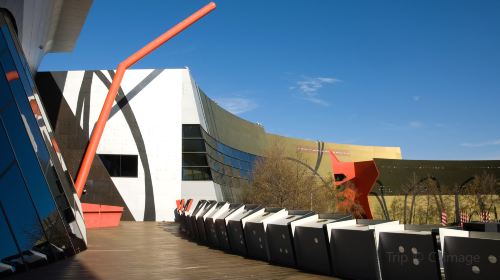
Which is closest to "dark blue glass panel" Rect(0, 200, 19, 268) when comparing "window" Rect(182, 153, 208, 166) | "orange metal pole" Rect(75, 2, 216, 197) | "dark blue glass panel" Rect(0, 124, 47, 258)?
"dark blue glass panel" Rect(0, 124, 47, 258)

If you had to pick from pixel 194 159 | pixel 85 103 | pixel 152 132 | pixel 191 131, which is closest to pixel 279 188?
pixel 194 159

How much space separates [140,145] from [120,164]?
2.02m

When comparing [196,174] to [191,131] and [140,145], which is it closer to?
[191,131]

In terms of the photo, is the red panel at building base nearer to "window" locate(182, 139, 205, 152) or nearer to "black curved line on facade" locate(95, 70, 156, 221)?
"black curved line on facade" locate(95, 70, 156, 221)

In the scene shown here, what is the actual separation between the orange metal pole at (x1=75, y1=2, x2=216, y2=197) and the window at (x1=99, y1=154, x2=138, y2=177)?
6379mm

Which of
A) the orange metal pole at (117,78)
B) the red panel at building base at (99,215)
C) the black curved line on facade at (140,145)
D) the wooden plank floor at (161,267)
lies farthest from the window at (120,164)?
the wooden plank floor at (161,267)

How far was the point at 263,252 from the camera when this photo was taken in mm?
9883

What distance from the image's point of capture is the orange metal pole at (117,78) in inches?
1110

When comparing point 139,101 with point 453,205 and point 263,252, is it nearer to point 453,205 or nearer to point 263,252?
point 263,252

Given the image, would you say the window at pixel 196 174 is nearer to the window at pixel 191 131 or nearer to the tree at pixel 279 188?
the window at pixel 191 131

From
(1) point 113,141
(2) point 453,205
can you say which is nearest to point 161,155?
(1) point 113,141

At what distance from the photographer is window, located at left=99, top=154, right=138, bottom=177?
36031mm

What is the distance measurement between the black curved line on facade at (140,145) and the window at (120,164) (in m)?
0.73

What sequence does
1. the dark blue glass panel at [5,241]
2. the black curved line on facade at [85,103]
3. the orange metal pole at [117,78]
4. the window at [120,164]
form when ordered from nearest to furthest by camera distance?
the dark blue glass panel at [5,241], the orange metal pole at [117,78], the window at [120,164], the black curved line on facade at [85,103]
